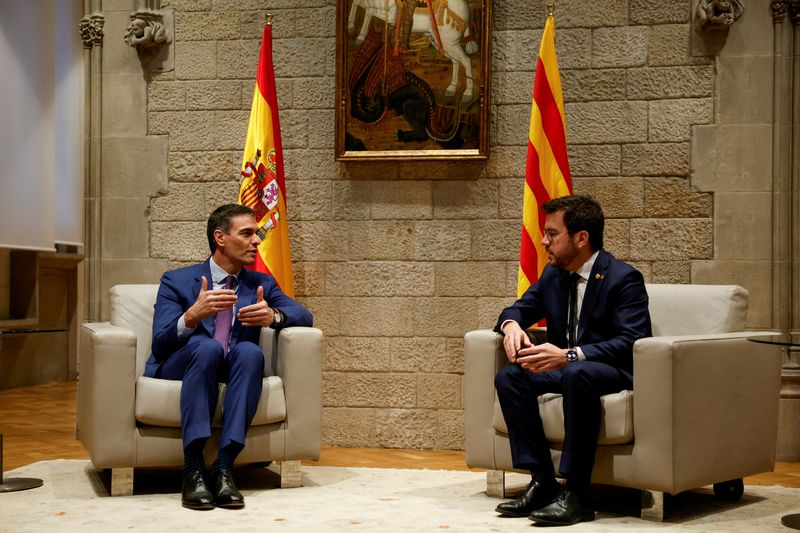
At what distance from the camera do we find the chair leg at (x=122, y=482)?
3.76m

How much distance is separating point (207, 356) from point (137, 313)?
0.80 metres

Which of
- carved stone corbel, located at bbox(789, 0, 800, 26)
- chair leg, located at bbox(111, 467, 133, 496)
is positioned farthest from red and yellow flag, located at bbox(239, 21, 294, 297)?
carved stone corbel, located at bbox(789, 0, 800, 26)

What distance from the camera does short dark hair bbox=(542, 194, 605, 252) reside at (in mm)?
3660

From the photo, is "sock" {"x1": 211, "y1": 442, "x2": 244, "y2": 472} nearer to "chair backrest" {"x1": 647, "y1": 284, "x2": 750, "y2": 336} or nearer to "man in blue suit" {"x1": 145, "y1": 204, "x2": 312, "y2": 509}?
"man in blue suit" {"x1": 145, "y1": 204, "x2": 312, "y2": 509}

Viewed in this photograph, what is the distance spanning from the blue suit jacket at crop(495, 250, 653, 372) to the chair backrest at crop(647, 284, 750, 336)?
420 millimetres

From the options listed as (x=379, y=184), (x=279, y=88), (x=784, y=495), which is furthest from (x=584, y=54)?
(x=784, y=495)

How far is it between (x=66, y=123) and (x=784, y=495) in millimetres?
7452

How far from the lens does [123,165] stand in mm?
5637

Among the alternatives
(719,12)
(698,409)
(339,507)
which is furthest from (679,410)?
(719,12)

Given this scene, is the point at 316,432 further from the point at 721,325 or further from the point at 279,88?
the point at 279,88

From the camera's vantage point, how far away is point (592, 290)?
3625mm

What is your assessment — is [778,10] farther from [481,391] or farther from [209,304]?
[209,304]

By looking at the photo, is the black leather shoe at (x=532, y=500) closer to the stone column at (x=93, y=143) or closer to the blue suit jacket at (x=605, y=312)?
the blue suit jacket at (x=605, y=312)

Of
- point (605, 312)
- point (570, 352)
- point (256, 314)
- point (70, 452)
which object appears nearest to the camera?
point (570, 352)
